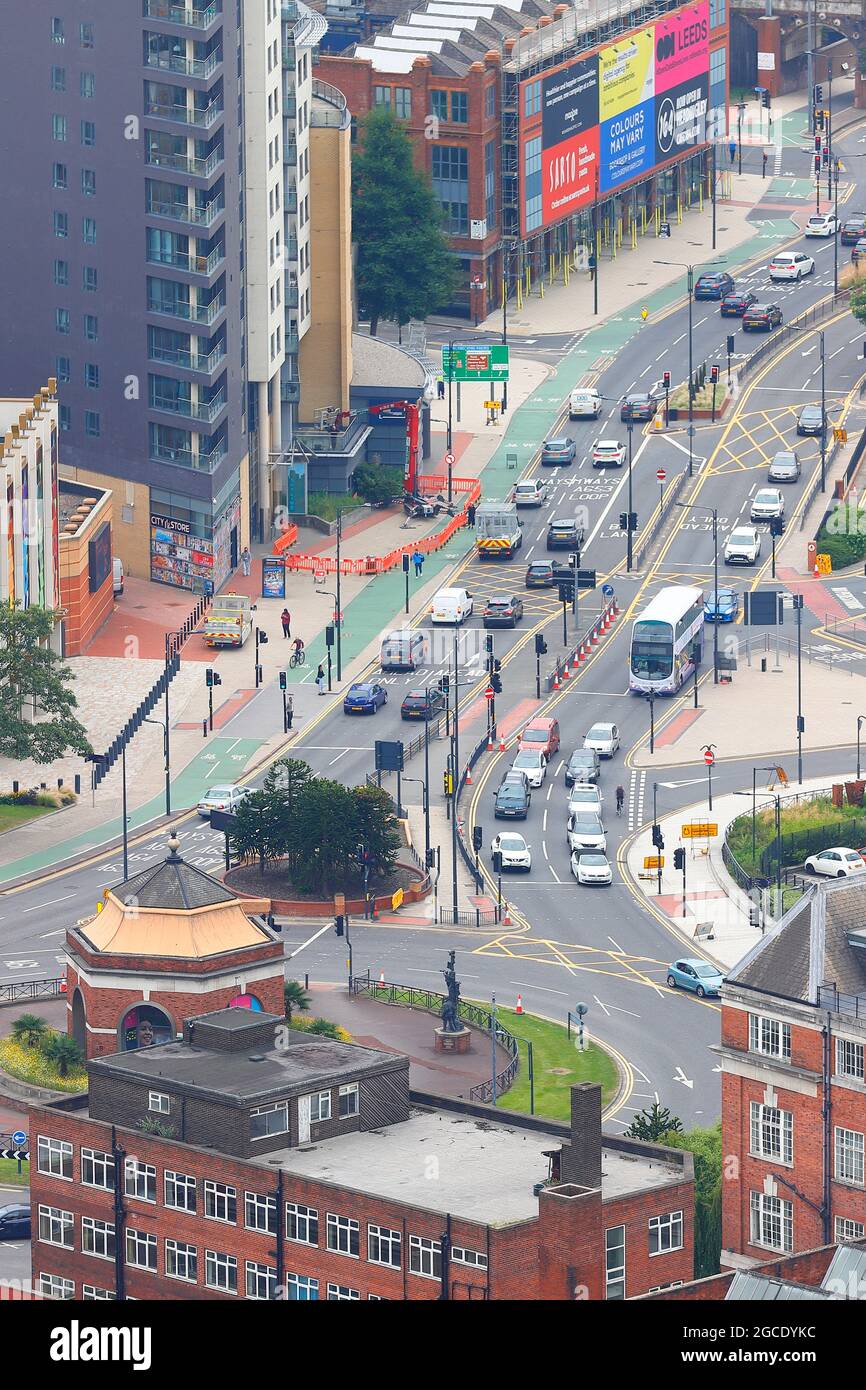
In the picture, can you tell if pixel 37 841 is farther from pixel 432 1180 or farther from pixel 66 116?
pixel 432 1180

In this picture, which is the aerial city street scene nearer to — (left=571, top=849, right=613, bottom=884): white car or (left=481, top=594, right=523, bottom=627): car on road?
(left=571, top=849, right=613, bottom=884): white car

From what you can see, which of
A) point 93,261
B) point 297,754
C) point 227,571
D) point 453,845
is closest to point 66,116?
point 93,261

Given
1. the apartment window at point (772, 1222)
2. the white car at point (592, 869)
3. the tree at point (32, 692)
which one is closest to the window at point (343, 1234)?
the apartment window at point (772, 1222)

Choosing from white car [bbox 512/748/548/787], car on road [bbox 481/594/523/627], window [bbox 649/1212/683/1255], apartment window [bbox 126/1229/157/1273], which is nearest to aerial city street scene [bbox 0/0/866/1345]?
window [bbox 649/1212/683/1255]

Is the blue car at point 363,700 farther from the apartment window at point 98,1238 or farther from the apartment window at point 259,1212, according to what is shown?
the apartment window at point 259,1212

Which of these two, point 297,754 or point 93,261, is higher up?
point 93,261
